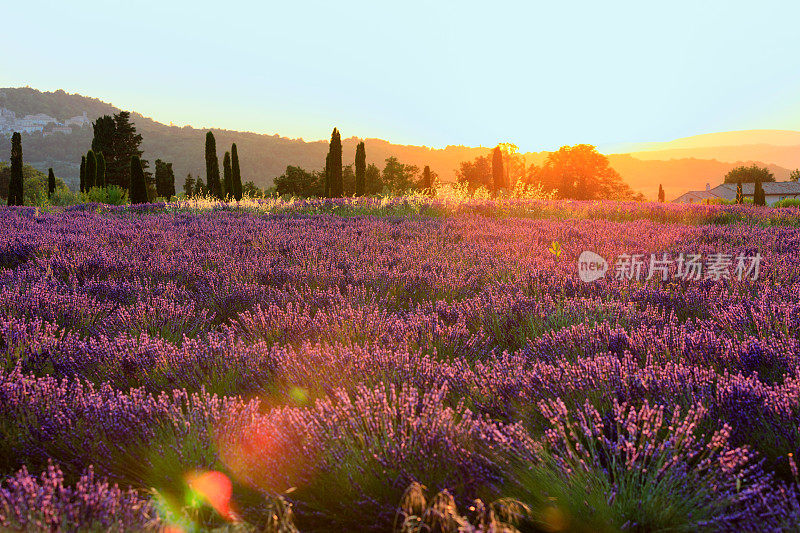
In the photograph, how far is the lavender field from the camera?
49.7 inches

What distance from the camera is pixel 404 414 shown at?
152 cm

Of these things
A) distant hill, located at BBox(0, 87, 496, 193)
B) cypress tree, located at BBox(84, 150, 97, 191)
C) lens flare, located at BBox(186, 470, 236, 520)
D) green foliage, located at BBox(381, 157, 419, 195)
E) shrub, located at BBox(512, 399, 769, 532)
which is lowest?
lens flare, located at BBox(186, 470, 236, 520)

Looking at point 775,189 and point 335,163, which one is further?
point 775,189

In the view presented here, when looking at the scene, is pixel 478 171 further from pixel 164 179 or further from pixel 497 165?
pixel 164 179

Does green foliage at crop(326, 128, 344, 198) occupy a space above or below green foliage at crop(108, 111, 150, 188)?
below

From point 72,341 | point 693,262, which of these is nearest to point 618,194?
point 693,262

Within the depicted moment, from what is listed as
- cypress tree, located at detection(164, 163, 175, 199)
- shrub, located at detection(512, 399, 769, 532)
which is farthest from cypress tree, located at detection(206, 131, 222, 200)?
shrub, located at detection(512, 399, 769, 532)

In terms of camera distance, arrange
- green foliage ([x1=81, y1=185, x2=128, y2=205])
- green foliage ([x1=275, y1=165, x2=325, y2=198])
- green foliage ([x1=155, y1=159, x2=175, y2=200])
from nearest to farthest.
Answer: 1. green foliage ([x1=81, y1=185, x2=128, y2=205])
2. green foliage ([x1=155, y1=159, x2=175, y2=200])
3. green foliage ([x1=275, y1=165, x2=325, y2=198])

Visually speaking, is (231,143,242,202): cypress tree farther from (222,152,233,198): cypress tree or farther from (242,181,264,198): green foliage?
(242,181,264,198): green foliage

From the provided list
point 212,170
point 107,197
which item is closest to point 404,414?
point 107,197

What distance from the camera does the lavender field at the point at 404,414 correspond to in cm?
126

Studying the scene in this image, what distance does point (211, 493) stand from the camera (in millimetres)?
1405

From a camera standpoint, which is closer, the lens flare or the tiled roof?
the lens flare

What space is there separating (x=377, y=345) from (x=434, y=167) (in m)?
175
